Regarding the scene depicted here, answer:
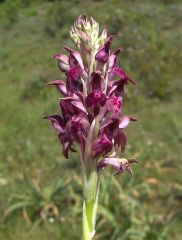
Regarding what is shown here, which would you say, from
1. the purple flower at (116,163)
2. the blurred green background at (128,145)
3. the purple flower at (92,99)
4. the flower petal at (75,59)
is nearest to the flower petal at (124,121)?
the purple flower at (92,99)

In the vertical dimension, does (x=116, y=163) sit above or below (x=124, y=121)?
below

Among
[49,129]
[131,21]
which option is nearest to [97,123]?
[49,129]

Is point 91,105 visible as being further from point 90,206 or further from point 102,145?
point 90,206

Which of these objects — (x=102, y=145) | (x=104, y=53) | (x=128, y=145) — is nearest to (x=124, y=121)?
(x=102, y=145)

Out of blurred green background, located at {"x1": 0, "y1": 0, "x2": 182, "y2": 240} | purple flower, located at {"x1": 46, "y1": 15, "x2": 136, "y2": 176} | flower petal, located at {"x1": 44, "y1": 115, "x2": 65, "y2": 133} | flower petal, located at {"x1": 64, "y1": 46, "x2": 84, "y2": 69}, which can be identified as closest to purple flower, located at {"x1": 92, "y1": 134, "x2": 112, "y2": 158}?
purple flower, located at {"x1": 46, "y1": 15, "x2": 136, "y2": 176}

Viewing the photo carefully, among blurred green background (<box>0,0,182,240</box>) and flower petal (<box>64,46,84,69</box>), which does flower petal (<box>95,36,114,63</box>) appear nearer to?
flower petal (<box>64,46,84,69</box>)

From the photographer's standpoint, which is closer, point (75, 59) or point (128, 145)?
point (75, 59)

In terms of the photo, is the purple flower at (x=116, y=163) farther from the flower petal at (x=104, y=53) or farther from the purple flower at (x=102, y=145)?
the flower petal at (x=104, y=53)

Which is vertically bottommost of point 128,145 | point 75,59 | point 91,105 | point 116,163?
point 128,145
